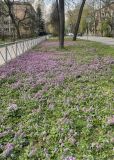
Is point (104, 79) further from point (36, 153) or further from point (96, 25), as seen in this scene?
point (96, 25)

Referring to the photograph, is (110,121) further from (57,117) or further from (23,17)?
(23,17)

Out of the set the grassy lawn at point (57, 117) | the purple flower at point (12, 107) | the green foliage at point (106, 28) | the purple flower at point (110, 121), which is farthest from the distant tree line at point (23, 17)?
the purple flower at point (110, 121)

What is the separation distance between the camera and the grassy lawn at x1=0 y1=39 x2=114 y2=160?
452cm

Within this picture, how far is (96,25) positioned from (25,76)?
367 feet

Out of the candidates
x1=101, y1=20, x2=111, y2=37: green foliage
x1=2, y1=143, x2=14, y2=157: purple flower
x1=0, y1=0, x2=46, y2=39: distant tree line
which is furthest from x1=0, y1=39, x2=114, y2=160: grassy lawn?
x1=101, y1=20, x2=111, y2=37: green foliage

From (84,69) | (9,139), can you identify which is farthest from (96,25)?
(9,139)

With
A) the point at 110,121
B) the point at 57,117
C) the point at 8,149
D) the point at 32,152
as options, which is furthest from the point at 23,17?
the point at 32,152

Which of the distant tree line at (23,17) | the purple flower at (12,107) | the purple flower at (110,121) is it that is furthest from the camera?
the distant tree line at (23,17)

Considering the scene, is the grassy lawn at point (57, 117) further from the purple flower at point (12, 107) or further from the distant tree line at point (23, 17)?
the distant tree line at point (23, 17)

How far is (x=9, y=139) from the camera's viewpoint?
16.4ft

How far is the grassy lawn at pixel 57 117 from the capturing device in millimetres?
4523

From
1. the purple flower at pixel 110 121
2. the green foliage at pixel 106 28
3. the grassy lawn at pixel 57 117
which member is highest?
the purple flower at pixel 110 121

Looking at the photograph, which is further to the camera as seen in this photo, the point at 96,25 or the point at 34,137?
the point at 96,25

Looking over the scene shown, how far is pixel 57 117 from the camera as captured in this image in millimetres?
6012
